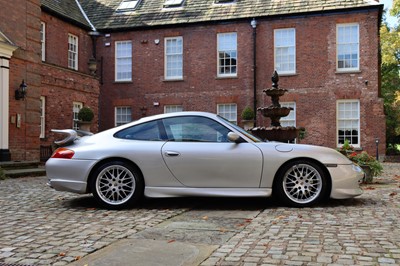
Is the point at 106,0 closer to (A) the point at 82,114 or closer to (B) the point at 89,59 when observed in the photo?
(B) the point at 89,59

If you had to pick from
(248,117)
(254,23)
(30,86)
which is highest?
(254,23)

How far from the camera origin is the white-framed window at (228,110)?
2214 cm

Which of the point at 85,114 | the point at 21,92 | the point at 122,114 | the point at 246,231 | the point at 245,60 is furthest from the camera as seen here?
the point at 122,114

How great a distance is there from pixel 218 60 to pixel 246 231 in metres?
18.3

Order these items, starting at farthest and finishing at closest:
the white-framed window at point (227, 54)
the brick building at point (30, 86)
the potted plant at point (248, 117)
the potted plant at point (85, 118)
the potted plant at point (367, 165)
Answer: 1. the white-framed window at point (227, 54)
2. the potted plant at point (248, 117)
3. the potted plant at point (85, 118)
4. the brick building at point (30, 86)
5. the potted plant at point (367, 165)

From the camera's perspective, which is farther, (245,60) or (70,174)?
(245,60)

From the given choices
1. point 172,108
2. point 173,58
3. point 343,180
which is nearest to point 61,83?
point 172,108

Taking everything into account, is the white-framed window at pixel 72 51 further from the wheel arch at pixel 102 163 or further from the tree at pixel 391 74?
the wheel arch at pixel 102 163

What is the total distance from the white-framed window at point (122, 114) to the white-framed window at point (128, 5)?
5318mm

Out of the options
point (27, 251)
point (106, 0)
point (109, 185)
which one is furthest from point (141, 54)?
point (27, 251)

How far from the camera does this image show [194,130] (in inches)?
244

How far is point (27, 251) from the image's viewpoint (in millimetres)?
3809

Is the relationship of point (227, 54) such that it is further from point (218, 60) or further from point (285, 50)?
point (285, 50)

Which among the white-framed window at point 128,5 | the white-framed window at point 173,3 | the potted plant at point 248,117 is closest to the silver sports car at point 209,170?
the potted plant at point 248,117
